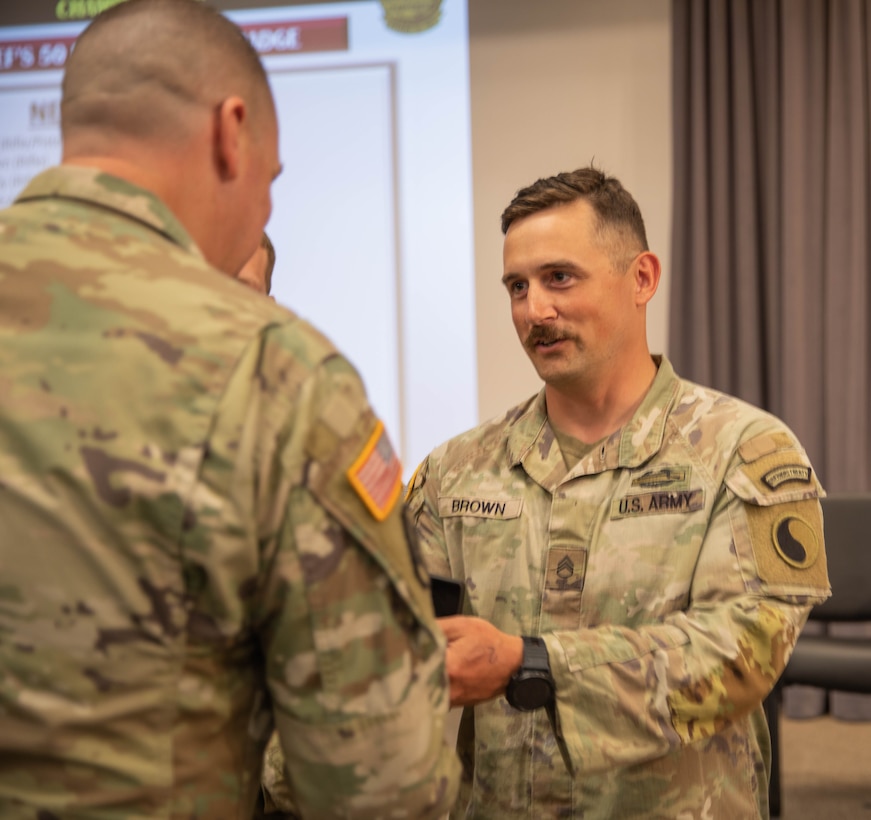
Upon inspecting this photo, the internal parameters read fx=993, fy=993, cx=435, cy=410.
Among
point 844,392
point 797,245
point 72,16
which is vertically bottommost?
point 844,392

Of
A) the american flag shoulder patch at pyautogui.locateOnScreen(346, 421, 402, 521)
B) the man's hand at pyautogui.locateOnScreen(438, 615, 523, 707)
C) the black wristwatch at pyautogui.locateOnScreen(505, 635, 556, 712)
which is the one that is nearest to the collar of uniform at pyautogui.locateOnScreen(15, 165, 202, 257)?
the american flag shoulder patch at pyautogui.locateOnScreen(346, 421, 402, 521)

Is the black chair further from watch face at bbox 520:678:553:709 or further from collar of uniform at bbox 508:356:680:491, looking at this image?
watch face at bbox 520:678:553:709

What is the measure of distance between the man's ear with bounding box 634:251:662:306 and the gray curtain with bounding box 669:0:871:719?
2370 mm

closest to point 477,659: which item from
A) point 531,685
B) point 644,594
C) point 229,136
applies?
point 531,685

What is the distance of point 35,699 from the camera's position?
77 centimetres

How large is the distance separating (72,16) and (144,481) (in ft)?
13.1

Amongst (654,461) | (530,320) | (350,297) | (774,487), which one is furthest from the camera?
(350,297)

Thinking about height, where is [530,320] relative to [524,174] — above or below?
below

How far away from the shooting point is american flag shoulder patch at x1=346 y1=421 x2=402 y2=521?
2.66 ft

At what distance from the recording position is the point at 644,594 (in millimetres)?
1461

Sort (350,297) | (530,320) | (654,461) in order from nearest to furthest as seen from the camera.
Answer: (654,461) < (530,320) < (350,297)

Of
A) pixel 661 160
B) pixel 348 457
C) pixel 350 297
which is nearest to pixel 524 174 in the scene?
pixel 661 160

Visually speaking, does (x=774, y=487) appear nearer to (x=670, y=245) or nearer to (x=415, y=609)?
(x=415, y=609)

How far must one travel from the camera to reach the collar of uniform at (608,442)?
1.56 metres
